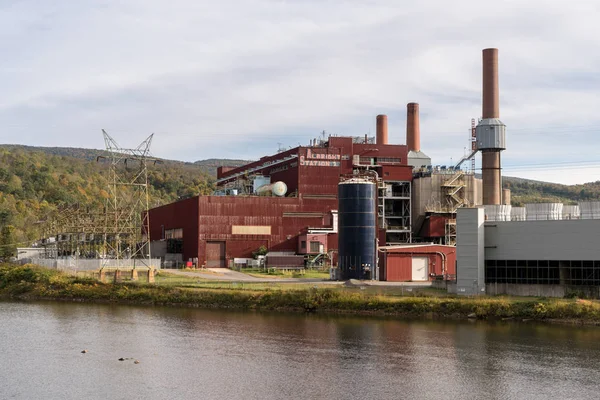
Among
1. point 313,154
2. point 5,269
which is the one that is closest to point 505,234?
point 313,154

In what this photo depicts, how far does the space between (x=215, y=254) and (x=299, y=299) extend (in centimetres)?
3603

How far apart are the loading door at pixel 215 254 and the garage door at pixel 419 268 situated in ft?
97.9

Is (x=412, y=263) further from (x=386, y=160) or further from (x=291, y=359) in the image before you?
(x=291, y=359)

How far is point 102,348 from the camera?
1753 inches

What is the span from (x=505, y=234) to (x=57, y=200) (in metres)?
153

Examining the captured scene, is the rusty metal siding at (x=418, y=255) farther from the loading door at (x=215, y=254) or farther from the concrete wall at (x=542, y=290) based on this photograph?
the loading door at (x=215, y=254)

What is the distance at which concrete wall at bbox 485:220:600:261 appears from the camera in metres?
56.6

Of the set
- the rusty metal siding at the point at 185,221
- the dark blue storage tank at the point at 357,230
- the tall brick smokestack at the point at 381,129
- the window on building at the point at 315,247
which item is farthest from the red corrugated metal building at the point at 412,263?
the tall brick smokestack at the point at 381,129

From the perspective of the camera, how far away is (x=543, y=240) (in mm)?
58469

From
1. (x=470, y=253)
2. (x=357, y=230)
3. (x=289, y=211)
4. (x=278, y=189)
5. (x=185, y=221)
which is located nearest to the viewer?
(x=470, y=253)

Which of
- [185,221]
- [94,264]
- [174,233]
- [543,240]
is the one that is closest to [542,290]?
[543,240]

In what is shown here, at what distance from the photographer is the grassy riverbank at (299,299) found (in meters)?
54.1

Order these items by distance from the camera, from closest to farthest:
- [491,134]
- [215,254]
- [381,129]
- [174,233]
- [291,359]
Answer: [291,359], [491,134], [215,254], [174,233], [381,129]

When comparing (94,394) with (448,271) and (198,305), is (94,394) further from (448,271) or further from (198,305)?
(448,271)
